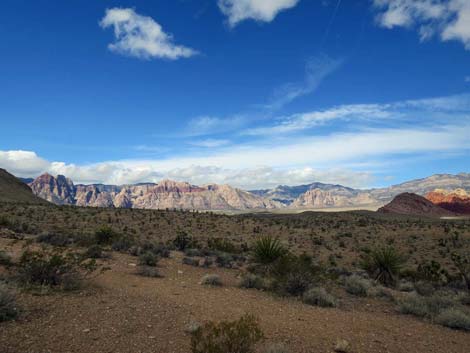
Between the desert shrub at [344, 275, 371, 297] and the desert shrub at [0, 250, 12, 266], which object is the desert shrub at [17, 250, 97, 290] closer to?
the desert shrub at [0, 250, 12, 266]

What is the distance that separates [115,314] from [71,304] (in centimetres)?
113

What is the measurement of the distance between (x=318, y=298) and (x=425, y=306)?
2.96m

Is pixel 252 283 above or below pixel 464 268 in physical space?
above

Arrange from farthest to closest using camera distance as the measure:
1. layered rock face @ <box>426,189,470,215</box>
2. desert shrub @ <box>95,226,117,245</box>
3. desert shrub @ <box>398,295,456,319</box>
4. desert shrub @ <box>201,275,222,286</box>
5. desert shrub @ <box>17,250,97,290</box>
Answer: layered rock face @ <box>426,189,470,215</box> → desert shrub @ <box>95,226,117,245</box> → desert shrub @ <box>201,275,222,286</box> → desert shrub @ <box>398,295,456,319</box> → desert shrub @ <box>17,250,97,290</box>

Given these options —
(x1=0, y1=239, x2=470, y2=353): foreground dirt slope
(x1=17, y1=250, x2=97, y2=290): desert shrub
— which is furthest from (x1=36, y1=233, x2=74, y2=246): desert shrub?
(x1=17, y1=250, x2=97, y2=290): desert shrub

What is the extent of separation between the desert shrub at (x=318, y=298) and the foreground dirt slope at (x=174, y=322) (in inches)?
16.5

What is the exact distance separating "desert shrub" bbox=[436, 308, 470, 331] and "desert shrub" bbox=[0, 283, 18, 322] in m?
9.72

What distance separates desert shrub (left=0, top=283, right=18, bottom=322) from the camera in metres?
6.18

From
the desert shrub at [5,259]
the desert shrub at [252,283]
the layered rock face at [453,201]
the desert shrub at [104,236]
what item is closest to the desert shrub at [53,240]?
the desert shrub at [104,236]

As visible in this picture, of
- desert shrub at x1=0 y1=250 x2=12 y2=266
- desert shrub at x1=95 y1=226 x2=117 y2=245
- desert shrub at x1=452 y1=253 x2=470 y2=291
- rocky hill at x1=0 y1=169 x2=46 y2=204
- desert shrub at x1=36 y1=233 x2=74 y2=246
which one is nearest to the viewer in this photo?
desert shrub at x1=0 y1=250 x2=12 y2=266

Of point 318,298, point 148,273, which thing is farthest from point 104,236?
point 318,298

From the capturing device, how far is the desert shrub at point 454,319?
8117 mm

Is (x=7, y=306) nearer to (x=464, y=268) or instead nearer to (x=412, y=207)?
(x=464, y=268)

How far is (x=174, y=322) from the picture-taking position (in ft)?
23.0
